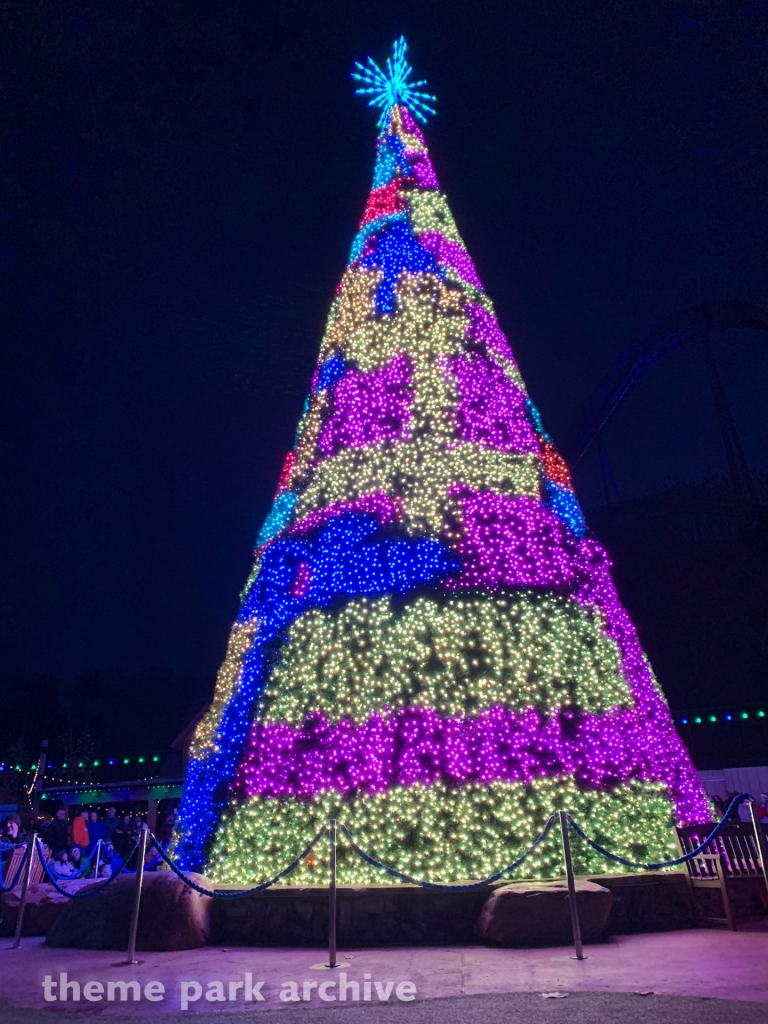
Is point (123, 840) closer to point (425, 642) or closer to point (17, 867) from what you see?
point (17, 867)

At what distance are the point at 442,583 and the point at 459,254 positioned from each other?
4.99 meters

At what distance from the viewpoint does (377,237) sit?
33.1 feet

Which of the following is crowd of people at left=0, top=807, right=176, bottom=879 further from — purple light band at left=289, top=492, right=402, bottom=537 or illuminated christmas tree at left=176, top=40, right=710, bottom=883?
purple light band at left=289, top=492, right=402, bottom=537

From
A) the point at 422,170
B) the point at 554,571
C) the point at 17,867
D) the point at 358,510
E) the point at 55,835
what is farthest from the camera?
the point at 55,835

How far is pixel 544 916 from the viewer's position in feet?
19.3

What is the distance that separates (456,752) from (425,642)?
1.19 metres

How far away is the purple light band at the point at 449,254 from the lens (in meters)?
9.84

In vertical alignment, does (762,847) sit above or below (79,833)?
below

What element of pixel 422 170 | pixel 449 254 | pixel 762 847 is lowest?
pixel 762 847

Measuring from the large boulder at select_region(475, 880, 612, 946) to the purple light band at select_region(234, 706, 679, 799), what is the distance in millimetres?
1194

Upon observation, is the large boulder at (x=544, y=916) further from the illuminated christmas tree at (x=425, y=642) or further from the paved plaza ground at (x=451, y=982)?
the illuminated christmas tree at (x=425, y=642)

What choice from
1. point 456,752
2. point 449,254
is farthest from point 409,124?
point 456,752

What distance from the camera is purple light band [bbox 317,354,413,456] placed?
29.2ft

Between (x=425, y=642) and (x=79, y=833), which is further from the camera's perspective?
(x=79, y=833)
